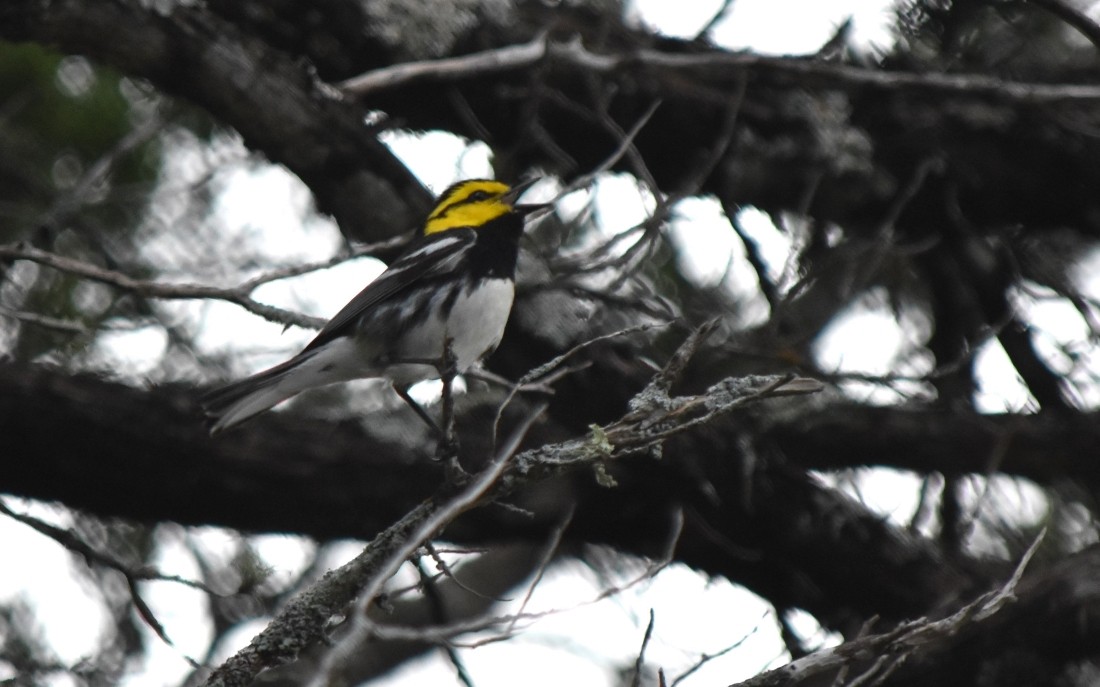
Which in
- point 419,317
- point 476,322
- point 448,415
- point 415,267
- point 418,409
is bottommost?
point 448,415

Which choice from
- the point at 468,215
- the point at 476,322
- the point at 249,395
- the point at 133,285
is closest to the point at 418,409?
the point at 476,322

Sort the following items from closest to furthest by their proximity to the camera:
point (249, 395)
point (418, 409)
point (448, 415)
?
point (448, 415)
point (249, 395)
point (418, 409)

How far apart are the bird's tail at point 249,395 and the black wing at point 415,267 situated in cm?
36

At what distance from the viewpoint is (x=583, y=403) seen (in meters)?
4.14

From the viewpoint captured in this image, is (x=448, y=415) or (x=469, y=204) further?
(x=469, y=204)

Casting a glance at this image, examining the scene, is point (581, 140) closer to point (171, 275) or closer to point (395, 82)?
point (395, 82)

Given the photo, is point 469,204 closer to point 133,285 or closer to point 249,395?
point 249,395

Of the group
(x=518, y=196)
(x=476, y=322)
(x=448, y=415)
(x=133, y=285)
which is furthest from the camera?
(x=518, y=196)

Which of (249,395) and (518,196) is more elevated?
(518,196)

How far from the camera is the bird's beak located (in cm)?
449

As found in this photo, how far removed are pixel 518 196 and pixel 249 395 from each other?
58.9 inches

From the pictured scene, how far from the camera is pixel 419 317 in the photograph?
4.29 m

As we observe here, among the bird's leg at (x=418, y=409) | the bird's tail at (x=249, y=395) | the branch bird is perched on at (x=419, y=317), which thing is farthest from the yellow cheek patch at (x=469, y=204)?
the bird's tail at (x=249, y=395)

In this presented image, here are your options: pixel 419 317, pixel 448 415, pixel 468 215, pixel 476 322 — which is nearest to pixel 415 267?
pixel 419 317
